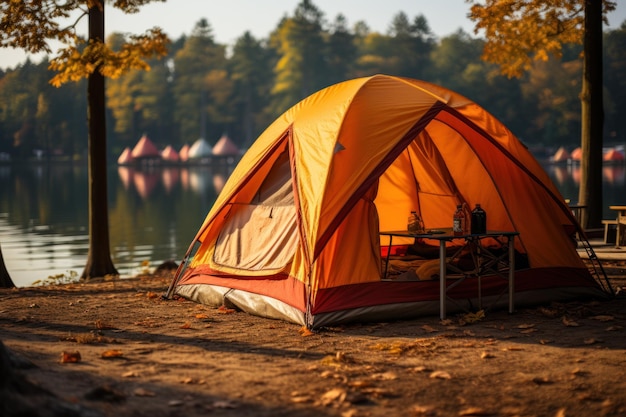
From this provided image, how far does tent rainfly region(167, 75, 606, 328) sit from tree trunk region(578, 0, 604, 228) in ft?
14.9

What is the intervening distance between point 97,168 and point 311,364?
7.72m

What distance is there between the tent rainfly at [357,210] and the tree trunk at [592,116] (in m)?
4.53

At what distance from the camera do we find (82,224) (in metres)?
28.0

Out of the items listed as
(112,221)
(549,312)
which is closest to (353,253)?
(549,312)

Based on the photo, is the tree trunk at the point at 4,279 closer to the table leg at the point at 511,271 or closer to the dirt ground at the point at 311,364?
the dirt ground at the point at 311,364

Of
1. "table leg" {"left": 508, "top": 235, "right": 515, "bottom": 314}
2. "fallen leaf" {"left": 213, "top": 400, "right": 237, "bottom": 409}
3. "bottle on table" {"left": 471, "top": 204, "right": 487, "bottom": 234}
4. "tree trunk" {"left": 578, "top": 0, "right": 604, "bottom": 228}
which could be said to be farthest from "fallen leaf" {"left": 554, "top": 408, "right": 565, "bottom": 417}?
"tree trunk" {"left": 578, "top": 0, "right": 604, "bottom": 228}

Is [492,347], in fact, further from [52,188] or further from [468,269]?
[52,188]

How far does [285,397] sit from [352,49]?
92045 millimetres

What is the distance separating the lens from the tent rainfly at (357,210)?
25.8 feet

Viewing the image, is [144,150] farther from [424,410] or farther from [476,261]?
[424,410]

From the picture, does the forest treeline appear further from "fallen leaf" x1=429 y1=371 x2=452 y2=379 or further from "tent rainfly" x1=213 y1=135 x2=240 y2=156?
"fallen leaf" x1=429 y1=371 x2=452 y2=379

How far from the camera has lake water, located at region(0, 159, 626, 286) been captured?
1902 centimetres

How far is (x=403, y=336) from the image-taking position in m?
7.24

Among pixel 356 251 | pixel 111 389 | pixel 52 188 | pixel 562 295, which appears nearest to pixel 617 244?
pixel 562 295
